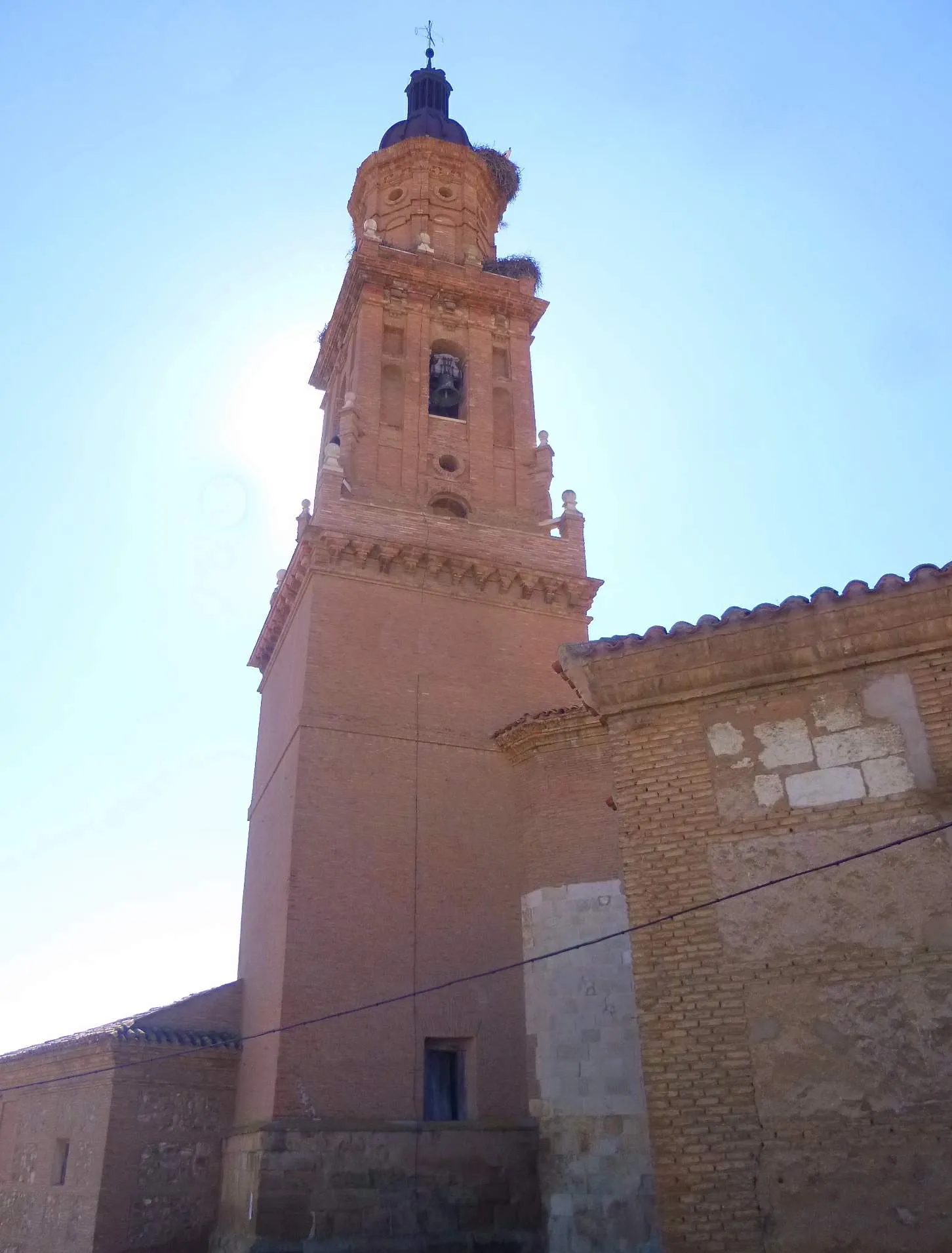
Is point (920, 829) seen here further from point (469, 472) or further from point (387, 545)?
point (469, 472)

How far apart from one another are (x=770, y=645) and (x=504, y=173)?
20783mm

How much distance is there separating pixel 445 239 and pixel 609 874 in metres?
14.8

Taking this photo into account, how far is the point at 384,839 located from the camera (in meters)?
14.4

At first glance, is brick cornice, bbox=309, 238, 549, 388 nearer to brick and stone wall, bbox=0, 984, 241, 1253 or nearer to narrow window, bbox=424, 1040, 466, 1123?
brick and stone wall, bbox=0, 984, 241, 1253

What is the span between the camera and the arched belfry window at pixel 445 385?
2030 cm

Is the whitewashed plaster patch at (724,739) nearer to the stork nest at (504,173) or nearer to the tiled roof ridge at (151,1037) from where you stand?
the tiled roof ridge at (151,1037)

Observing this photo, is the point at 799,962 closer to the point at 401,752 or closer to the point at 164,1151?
the point at 401,752

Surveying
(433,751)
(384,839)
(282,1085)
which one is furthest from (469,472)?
(282,1085)

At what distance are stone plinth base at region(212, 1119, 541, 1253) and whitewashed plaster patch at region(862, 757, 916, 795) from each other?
8314mm

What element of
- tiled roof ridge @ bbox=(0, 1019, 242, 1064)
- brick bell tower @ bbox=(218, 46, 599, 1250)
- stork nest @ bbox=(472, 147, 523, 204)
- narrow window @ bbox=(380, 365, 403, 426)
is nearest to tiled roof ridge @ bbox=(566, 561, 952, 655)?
brick bell tower @ bbox=(218, 46, 599, 1250)

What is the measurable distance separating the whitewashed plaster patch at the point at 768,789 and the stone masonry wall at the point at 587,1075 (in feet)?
17.3

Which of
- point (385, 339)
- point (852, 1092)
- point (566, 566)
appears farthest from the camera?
point (385, 339)

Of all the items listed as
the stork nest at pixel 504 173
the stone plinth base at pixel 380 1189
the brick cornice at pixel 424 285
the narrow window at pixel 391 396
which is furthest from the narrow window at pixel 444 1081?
the stork nest at pixel 504 173

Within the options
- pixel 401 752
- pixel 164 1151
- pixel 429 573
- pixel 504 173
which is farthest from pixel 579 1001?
pixel 504 173
